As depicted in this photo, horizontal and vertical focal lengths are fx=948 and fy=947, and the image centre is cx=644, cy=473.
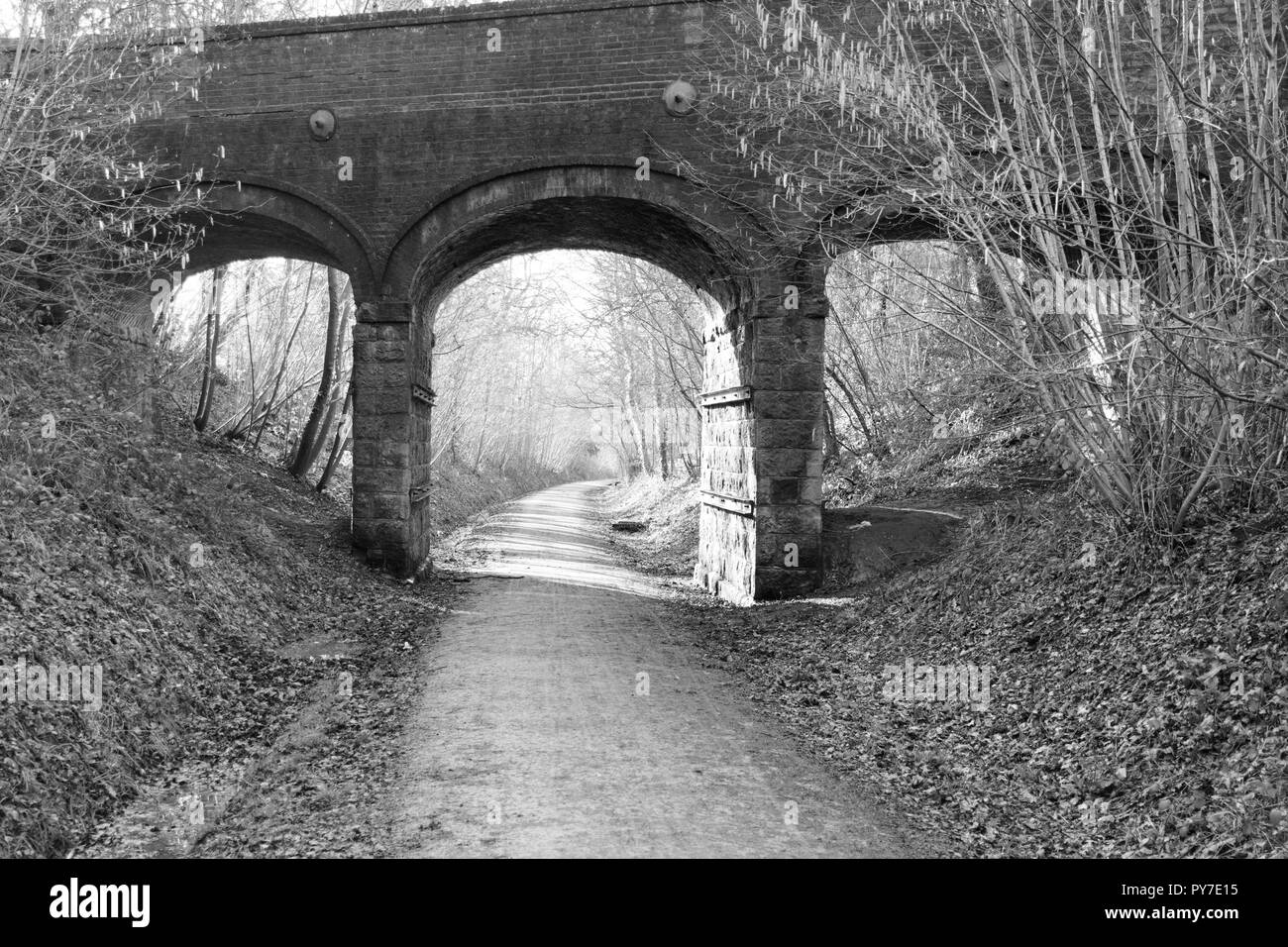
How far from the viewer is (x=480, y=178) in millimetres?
11180

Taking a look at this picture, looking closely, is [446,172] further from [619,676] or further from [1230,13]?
[1230,13]

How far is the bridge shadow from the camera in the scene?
1361 cm

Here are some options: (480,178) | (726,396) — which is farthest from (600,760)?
(480,178)

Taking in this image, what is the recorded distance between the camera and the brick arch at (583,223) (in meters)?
10.8

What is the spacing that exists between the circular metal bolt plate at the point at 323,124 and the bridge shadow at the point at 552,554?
622 cm

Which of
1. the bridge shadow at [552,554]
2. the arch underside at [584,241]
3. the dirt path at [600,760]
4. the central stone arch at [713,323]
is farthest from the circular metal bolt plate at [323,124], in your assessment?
the bridge shadow at [552,554]

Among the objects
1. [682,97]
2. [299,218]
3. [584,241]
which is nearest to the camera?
[682,97]

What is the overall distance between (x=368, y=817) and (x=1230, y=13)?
1072 centimetres

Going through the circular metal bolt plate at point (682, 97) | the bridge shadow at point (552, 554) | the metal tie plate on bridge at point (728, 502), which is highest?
the circular metal bolt plate at point (682, 97)

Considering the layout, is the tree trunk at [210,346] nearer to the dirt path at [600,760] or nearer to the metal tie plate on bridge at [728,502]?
the dirt path at [600,760]

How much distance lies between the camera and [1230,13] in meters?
9.48

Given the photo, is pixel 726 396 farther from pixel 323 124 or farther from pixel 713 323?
pixel 323 124

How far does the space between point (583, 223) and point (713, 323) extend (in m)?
2.30
